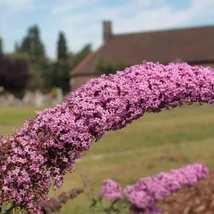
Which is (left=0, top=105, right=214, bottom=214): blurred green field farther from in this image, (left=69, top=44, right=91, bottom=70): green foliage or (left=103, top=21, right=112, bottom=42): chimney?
(left=69, top=44, right=91, bottom=70): green foliage

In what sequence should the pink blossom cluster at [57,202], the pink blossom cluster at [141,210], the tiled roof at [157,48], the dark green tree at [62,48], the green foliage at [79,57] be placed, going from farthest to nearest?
the dark green tree at [62,48], the green foliage at [79,57], the tiled roof at [157,48], the pink blossom cluster at [141,210], the pink blossom cluster at [57,202]

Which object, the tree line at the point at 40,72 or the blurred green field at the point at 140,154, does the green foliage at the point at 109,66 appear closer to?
the tree line at the point at 40,72

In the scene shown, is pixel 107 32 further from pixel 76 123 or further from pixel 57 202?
pixel 76 123

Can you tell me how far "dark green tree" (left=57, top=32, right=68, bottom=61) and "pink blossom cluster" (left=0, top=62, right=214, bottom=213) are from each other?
307 ft

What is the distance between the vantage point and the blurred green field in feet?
36.6

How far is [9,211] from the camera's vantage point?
327cm

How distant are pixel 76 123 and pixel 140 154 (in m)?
12.6

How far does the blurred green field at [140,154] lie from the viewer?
36.6 ft

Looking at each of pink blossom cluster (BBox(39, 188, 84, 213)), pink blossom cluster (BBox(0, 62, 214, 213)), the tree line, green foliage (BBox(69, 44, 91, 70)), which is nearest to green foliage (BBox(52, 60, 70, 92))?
the tree line

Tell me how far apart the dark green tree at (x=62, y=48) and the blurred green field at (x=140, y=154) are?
7228 cm

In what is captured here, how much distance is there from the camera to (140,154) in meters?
15.6

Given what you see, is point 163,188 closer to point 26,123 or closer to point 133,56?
point 26,123

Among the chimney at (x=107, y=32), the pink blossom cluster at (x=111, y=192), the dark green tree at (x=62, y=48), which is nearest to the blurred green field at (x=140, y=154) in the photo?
the pink blossom cluster at (x=111, y=192)

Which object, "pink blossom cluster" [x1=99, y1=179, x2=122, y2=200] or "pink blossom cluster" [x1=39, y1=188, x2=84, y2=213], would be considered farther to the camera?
"pink blossom cluster" [x1=99, y1=179, x2=122, y2=200]
